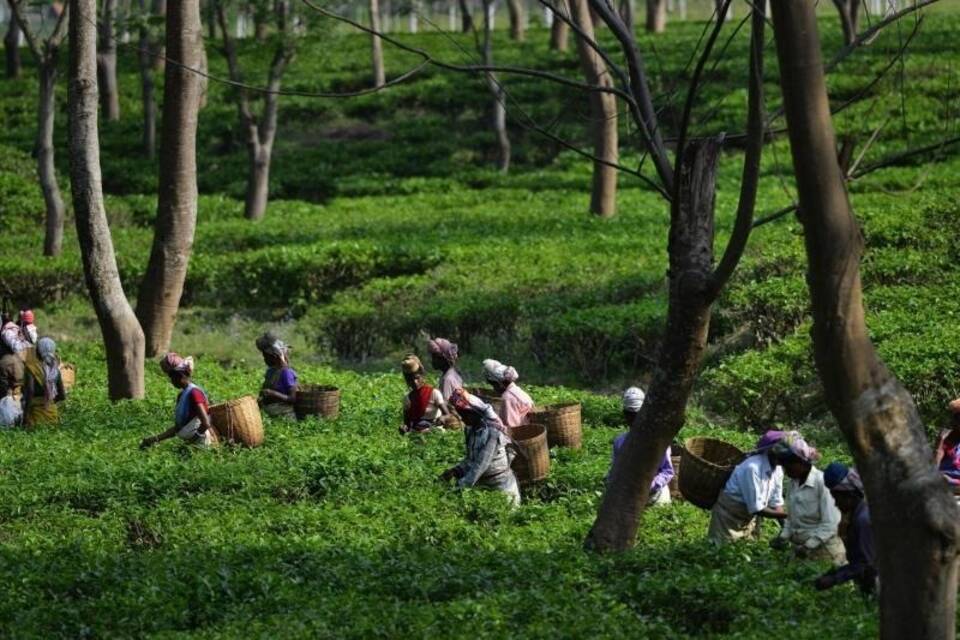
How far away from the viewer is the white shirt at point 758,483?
940 centimetres

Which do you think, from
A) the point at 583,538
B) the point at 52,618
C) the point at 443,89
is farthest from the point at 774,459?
the point at 443,89

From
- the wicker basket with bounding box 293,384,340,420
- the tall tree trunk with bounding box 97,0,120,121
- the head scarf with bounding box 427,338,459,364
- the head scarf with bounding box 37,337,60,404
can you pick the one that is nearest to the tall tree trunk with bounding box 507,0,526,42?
the tall tree trunk with bounding box 97,0,120,121

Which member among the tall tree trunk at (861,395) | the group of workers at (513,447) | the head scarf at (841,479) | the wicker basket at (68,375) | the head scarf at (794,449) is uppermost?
the tall tree trunk at (861,395)

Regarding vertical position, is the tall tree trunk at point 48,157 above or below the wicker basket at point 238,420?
above

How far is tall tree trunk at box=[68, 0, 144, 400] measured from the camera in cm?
1620

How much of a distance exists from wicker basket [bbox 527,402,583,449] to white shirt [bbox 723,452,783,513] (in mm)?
3642

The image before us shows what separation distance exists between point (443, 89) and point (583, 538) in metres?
30.9

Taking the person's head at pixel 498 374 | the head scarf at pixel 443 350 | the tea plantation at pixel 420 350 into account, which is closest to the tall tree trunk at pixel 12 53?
Result: the tea plantation at pixel 420 350

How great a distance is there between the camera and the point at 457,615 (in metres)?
7.62

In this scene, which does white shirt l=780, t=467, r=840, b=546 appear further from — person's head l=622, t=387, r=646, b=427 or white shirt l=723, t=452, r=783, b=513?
person's head l=622, t=387, r=646, b=427

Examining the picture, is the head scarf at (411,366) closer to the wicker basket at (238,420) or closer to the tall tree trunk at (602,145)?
the wicker basket at (238,420)

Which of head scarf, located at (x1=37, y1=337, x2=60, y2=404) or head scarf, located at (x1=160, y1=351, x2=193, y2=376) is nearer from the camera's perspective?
head scarf, located at (x1=160, y1=351, x2=193, y2=376)

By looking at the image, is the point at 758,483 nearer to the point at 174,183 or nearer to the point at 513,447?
the point at 513,447

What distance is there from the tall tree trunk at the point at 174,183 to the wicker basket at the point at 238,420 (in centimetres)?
533
